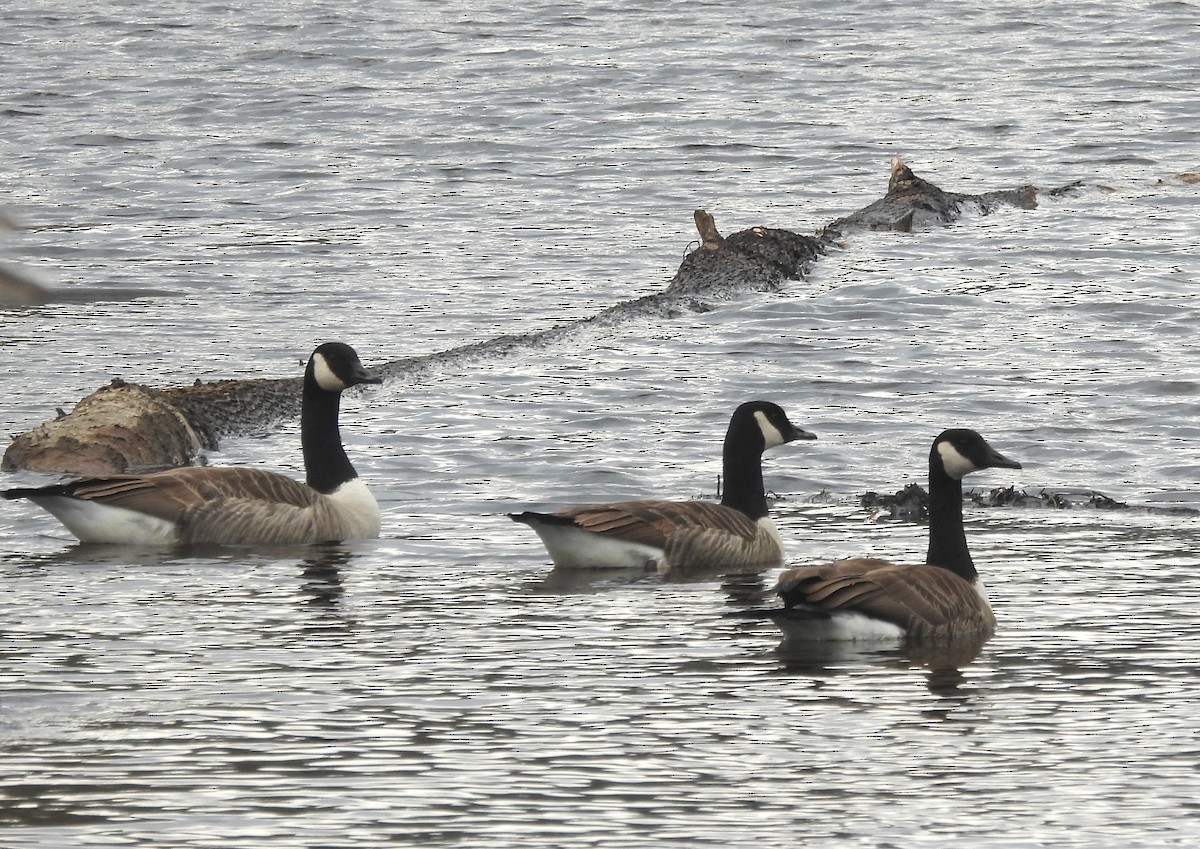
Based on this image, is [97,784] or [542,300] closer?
[97,784]

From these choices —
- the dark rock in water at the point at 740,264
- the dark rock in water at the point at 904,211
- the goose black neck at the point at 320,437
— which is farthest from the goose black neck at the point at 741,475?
the dark rock in water at the point at 904,211

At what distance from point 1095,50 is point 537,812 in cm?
3310

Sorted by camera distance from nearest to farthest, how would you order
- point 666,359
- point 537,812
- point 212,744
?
point 537,812 → point 212,744 → point 666,359

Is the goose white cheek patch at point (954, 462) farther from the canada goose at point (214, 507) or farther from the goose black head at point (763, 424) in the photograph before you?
the canada goose at point (214, 507)

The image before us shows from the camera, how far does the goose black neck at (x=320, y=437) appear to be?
565 inches

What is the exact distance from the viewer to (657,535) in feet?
42.2

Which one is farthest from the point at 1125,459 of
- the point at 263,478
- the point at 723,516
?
the point at 263,478

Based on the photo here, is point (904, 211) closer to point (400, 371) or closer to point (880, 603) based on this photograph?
point (400, 371)

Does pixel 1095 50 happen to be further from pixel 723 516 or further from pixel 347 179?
pixel 723 516

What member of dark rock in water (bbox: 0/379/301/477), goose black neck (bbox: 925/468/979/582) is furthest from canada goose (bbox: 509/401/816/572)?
dark rock in water (bbox: 0/379/301/477)

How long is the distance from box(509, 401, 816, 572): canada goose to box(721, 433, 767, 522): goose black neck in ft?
0.58

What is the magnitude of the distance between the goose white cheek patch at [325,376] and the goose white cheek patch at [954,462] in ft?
15.3

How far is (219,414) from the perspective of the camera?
16906 millimetres

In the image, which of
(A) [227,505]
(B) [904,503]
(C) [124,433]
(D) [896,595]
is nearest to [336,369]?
(A) [227,505]
